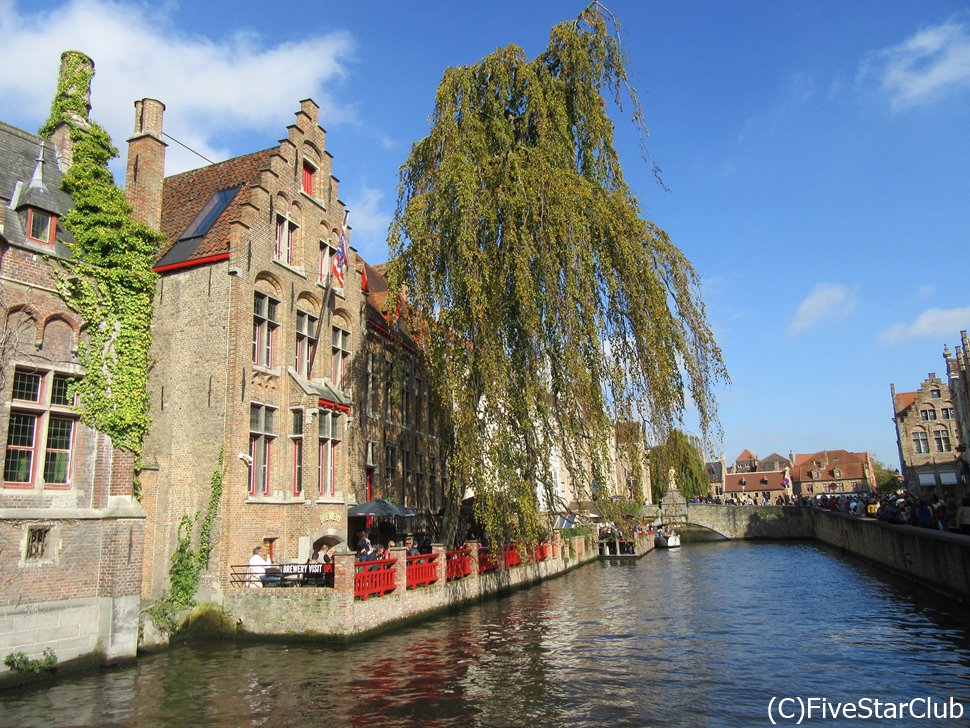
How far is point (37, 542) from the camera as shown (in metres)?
13.1

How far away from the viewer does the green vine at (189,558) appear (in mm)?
16359

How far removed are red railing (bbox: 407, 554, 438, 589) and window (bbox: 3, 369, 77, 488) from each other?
8.47 m

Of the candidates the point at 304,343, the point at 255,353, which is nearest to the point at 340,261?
Result: the point at 304,343

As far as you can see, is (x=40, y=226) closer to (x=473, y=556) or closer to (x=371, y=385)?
(x=371, y=385)

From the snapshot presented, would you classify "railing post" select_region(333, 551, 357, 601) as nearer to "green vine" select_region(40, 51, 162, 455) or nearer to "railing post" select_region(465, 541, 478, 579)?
"green vine" select_region(40, 51, 162, 455)

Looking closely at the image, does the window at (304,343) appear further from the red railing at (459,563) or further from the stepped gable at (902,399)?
the stepped gable at (902,399)

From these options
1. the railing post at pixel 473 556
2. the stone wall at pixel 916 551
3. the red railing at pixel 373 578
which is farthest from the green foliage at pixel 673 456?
the stone wall at pixel 916 551

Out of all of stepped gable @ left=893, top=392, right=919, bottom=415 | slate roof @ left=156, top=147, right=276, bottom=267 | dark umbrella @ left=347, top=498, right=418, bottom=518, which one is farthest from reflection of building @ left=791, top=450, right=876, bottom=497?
slate roof @ left=156, top=147, right=276, bottom=267

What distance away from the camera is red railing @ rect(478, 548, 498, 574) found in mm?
22281

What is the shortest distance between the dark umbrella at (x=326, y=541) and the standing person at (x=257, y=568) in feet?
8.83

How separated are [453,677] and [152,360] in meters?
9.93

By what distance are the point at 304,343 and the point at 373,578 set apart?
7.87m

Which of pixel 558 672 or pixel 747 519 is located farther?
pixel 747 519

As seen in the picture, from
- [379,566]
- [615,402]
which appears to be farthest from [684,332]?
[379,566]
